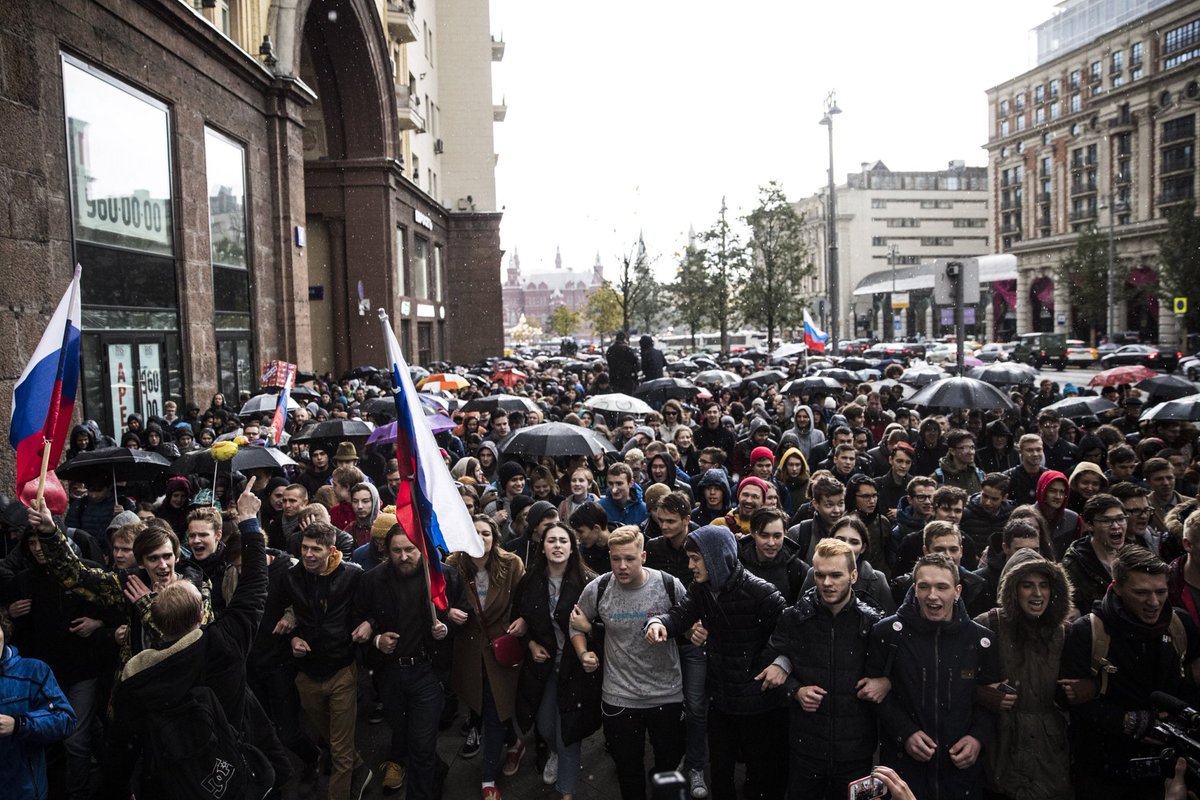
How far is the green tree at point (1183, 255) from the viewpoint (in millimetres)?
49062

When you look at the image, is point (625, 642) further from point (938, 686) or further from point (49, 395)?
point (49, 395)

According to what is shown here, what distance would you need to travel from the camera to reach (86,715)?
5.18 metres

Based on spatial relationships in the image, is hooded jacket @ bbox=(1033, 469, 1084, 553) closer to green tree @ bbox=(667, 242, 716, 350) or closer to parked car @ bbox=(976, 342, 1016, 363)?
parked car @ bbox=(976, 342, 1016, 363)

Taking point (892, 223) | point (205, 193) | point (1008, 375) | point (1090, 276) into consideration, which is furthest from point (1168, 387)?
point (892, 223)

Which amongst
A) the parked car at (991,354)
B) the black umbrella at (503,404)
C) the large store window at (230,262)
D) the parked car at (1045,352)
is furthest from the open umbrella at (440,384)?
the parked car at (1045,352)

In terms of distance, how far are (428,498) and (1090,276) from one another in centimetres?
6642

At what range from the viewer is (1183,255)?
4950cm

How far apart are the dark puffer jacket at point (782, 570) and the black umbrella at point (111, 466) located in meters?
5.12

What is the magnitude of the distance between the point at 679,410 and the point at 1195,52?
219ft

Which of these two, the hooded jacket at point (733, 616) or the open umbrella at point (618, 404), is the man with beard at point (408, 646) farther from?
the open umbrella at point (618, 404)

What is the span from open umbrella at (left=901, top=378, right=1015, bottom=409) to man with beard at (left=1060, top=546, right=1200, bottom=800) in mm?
6925

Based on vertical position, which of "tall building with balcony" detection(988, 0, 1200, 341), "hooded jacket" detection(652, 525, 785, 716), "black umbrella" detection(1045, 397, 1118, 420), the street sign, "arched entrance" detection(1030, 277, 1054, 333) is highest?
"tall building with balcony" detection(988, 0, 1200, 341)

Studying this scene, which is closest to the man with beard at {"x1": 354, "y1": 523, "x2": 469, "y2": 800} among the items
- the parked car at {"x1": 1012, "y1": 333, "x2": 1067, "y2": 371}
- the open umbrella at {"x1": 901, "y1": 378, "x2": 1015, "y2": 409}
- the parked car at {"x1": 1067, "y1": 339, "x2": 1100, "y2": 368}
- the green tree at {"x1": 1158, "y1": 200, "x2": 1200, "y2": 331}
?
the open umbrella at {"x1": 901, "y1": 378, "x2": 1015, "y2": 409}

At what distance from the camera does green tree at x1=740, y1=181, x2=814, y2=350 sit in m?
45.1
